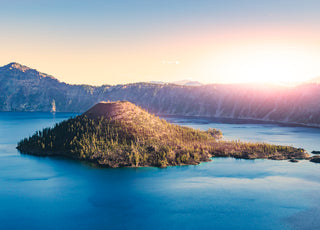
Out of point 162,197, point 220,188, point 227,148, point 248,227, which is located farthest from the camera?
point 227,148

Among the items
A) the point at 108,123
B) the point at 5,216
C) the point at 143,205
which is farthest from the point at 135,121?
the point at 5,216

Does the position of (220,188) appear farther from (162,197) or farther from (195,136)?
(195,136)

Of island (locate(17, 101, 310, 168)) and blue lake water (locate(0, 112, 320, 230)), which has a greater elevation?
island (locate(17, 101, 310, 168))

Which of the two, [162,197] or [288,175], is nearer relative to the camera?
[162,197]

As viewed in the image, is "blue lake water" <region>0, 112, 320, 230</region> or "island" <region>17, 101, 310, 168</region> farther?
"island" <region>17, 101, 310, 168</region>

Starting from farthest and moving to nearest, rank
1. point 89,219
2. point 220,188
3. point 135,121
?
point 135,121, point 220,188, point 89,219
